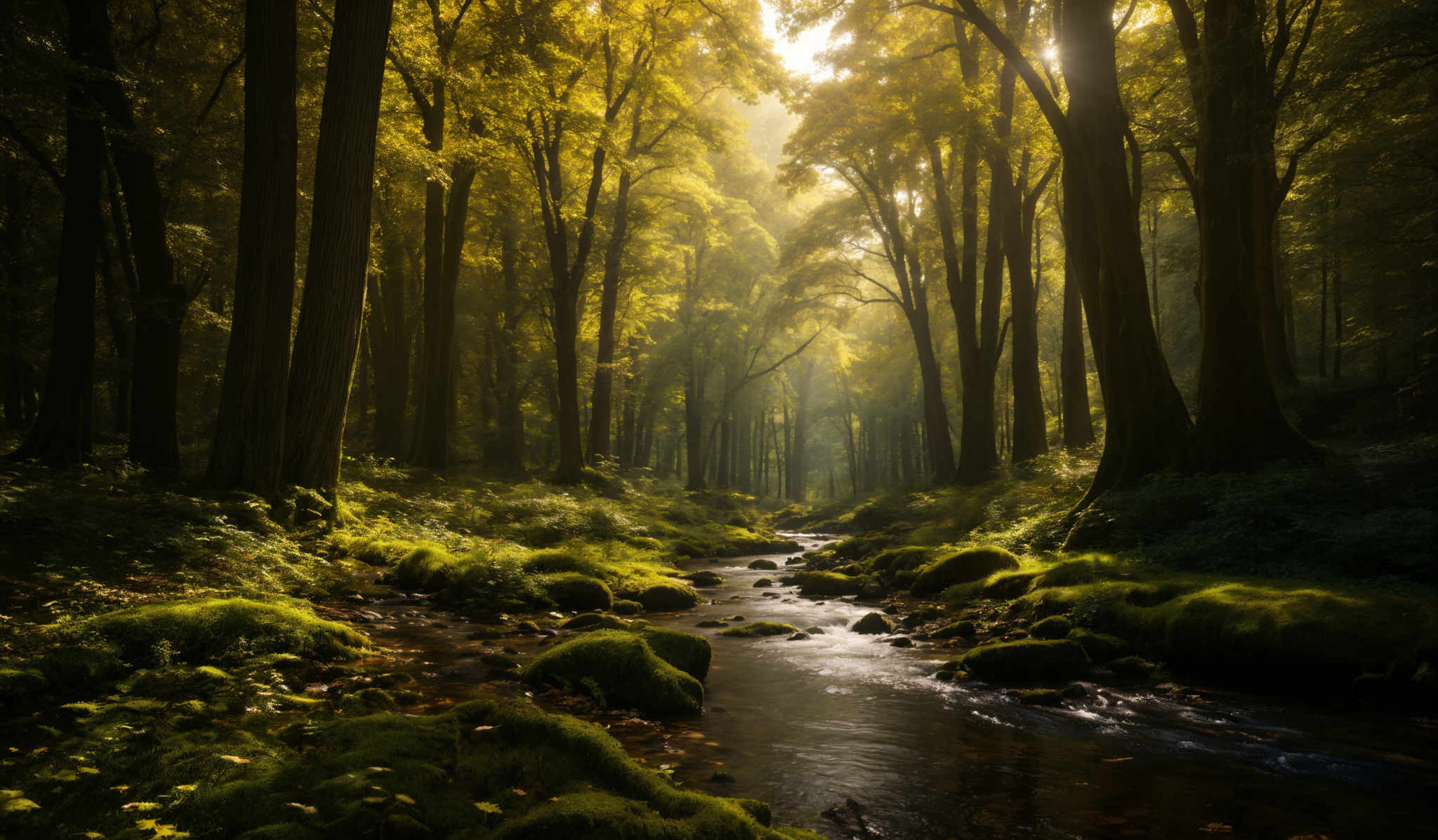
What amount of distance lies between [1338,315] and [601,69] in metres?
26.3

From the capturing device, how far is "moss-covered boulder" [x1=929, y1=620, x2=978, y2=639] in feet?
26.6

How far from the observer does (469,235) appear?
25562 mm

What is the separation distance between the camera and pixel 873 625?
8.98 metres

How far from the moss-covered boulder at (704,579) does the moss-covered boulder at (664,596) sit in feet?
7.60

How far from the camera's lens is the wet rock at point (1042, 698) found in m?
5.77

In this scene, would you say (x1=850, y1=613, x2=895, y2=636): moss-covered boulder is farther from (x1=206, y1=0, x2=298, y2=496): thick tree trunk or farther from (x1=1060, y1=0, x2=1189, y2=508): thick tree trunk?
(x1=206, y1=0, x2=298, y2=496): thick tree trunk

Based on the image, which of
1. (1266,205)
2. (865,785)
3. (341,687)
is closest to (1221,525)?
(865,785)

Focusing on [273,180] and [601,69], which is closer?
[273,180]

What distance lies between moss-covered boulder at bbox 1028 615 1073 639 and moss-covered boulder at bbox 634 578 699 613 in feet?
16.3

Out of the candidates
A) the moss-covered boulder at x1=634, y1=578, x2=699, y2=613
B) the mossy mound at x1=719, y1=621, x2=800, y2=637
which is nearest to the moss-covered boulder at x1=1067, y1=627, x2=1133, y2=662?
the mossy mound at x1=719, y1=621, x2=800, y2=637

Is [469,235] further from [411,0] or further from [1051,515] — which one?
[1051,515]

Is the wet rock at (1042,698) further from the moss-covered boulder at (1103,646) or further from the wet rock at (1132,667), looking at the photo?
the moss-covered boulder at (1103,646)

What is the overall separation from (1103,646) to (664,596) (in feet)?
19.0

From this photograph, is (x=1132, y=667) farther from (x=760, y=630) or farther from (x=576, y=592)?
(x=576, y=592)
